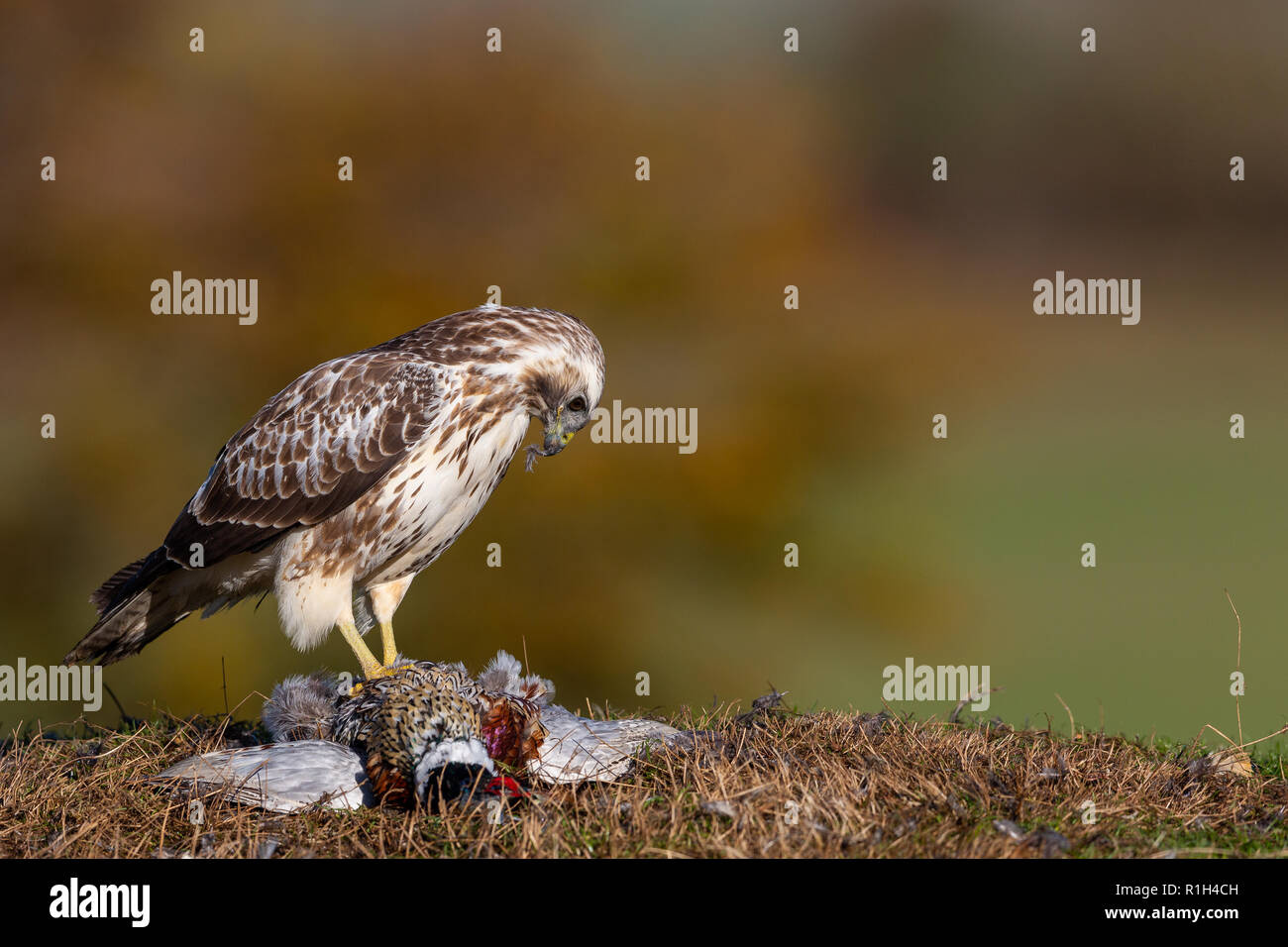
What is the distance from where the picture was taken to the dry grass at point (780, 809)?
382cm

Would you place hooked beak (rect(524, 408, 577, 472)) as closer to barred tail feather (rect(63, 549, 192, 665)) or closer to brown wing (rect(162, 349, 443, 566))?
brown wing (rect(162, 349, 443, 566))

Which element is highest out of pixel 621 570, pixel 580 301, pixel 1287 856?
pixel 580 301

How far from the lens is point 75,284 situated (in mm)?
10250

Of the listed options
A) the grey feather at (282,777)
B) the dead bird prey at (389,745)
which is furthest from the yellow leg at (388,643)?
the grey feather at (282,777)

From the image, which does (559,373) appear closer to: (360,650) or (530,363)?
(530,363)

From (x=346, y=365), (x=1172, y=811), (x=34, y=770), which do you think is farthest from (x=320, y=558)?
(x=1172, y=811)

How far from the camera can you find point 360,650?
556 centimetres

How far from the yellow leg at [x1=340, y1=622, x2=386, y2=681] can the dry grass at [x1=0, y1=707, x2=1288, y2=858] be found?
2.71 ft

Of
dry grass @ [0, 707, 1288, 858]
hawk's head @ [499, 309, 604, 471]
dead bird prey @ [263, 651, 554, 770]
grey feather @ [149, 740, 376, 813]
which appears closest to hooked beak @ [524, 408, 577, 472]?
hawk's head @ [499, 309, 604, 471]

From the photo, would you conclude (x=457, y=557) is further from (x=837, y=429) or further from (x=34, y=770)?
(x=34, y=770)

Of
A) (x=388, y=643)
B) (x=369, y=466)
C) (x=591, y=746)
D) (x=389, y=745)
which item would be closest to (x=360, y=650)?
(x=388, y=643)

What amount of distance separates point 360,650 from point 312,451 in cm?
104

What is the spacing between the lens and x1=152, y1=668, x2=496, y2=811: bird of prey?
4.28 metres

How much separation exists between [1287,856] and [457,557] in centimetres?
744
